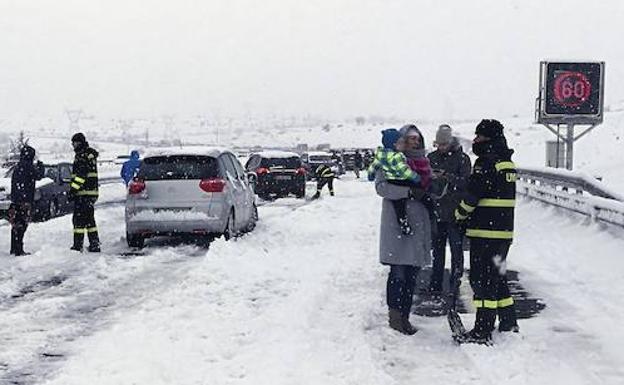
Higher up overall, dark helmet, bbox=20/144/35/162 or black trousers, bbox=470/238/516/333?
dark helmet, bbox=20/144/35/162

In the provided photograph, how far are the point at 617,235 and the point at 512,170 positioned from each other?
18.6 ft

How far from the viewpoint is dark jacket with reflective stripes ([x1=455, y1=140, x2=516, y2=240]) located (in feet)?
20.6

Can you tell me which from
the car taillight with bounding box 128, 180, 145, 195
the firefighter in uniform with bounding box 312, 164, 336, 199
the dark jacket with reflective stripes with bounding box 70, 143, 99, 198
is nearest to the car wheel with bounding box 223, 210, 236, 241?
the car taillight with bounding box 128, 180, 145, 195

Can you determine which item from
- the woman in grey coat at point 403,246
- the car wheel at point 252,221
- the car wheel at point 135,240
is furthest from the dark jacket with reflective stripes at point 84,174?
the woman in grey coat at point 403,246

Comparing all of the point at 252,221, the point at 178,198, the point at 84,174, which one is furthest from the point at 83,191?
the point at 252,221

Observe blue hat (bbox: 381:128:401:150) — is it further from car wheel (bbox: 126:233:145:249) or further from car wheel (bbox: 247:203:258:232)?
car wheel (bbox: 247:203:258:232)

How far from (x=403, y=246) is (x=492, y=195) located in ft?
3.08

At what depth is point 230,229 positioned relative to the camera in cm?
Result: 1310

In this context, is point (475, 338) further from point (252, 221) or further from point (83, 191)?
point (252, 221)

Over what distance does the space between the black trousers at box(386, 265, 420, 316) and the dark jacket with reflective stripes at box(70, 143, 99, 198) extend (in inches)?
271

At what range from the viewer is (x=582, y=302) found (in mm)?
8016

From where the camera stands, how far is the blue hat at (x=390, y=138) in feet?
22.0

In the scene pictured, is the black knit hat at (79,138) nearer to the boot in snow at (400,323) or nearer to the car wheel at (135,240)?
the car wheel at (135,240)

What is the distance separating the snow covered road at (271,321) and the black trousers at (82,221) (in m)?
0.31
